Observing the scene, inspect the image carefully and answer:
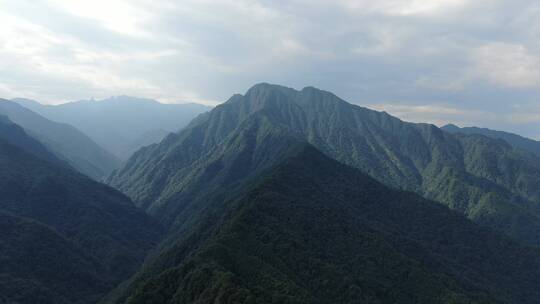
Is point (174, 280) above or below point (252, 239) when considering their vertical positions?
below

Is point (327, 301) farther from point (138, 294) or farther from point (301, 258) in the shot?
point (138, 294)

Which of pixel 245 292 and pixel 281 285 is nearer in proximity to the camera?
pixel 245 292

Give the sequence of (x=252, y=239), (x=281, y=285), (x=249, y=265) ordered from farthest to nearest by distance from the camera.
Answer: (x=252, y=239) < (x=249, y=265) < (x=281, y=285)

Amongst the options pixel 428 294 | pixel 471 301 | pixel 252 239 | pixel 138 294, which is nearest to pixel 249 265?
pixel 252 239

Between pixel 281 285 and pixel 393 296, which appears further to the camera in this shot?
pixel 393 296

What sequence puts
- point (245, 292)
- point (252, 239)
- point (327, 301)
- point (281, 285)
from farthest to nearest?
point (252, 239)
point (327, 301)
point (281, 285)
point (245, 292)

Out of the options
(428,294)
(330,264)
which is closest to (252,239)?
(330,264)

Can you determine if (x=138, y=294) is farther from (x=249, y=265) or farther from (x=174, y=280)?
(x=249, y=265)

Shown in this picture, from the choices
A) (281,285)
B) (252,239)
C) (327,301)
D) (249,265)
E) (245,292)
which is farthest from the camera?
(252,239)

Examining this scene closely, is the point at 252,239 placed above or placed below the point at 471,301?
above
